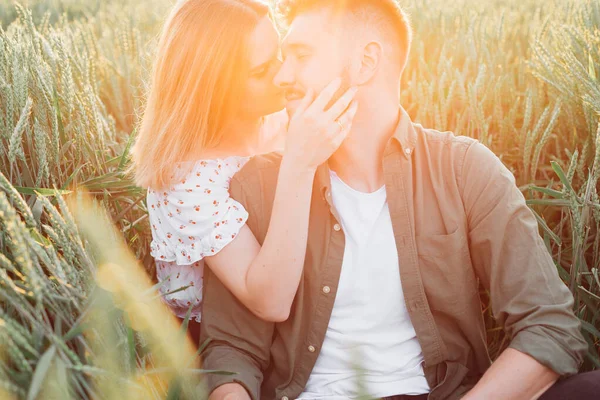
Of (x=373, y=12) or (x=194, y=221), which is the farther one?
(x=373, y=12)

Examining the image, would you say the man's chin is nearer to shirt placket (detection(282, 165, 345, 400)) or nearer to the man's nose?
the man's nose

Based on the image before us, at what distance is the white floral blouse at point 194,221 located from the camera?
5.85 ft

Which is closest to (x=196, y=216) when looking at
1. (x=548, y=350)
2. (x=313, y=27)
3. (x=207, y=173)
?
(x=207, y=173)

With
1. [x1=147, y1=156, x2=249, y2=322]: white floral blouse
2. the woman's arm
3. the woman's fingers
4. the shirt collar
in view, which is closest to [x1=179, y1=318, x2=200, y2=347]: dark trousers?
[x1=147, y1=156, x2=249, y2=322]: white floral blouse

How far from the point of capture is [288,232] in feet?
5.56

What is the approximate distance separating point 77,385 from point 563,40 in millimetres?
2686

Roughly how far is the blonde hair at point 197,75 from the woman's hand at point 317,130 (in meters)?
0.39

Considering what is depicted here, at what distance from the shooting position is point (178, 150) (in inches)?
76.9

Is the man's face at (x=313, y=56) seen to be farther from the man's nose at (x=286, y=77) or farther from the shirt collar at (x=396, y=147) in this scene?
the shirt collar at (x=396, y=147)

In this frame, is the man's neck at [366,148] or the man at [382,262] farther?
the man's neck at [366,148]

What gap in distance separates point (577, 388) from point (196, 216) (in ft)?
3.62

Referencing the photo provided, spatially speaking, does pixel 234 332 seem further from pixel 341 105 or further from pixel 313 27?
pixel 313 27

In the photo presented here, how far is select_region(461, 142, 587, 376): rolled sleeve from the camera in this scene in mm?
1625

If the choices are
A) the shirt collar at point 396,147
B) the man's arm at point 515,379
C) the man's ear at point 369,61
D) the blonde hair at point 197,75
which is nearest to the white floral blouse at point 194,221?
the blonde hair at point 197,75
